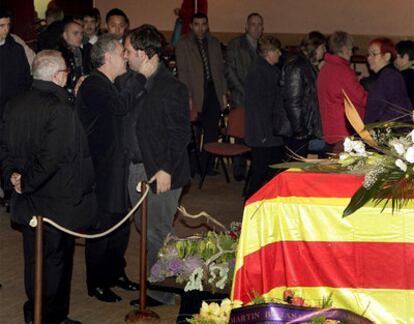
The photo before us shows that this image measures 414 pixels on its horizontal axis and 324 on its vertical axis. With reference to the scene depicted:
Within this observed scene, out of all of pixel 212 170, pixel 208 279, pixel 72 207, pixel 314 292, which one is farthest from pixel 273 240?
pixel 212 170

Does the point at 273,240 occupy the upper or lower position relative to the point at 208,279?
upper

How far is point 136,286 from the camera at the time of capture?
6797mm

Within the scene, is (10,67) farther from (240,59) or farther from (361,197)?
(361,197)

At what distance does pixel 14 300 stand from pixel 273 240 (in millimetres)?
2808

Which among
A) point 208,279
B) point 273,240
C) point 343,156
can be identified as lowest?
point 208,279

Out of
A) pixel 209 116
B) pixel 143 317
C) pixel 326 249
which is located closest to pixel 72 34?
pixel 209 116

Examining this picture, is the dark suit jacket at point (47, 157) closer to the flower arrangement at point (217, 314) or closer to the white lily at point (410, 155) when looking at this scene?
the flower arrangement at point (217, 314)

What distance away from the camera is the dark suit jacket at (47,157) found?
5582mm

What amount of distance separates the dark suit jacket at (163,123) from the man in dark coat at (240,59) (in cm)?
472

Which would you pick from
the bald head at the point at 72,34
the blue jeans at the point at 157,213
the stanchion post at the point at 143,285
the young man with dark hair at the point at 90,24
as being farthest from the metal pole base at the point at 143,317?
the young man with dark hair at the point at 90,24

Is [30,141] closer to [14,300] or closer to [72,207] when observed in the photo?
[72,207]

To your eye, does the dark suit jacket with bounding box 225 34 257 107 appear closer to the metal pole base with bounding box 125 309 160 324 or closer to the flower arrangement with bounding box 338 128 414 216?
the metal pole base with bounding box 125 309 160 324

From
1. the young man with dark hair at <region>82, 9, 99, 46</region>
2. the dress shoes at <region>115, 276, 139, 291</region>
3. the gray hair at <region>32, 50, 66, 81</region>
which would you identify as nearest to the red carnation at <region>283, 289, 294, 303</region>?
the gray hair at <region>32, 50, 66, 81</region>

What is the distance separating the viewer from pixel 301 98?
349 inches
